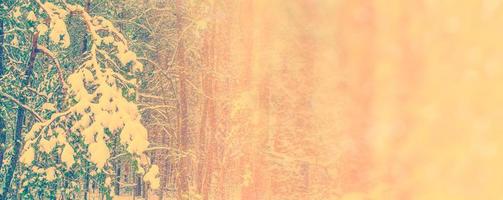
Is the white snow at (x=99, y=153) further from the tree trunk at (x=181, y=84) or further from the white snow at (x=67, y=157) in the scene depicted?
the tree trunk at (x=181, y=84)

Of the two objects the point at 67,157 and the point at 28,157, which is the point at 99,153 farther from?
the point at 28,157

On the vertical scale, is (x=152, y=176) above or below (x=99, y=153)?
below

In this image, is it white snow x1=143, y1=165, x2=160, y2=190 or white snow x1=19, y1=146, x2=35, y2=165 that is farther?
white snow x1=143, y1=165, x2=160, y2=190

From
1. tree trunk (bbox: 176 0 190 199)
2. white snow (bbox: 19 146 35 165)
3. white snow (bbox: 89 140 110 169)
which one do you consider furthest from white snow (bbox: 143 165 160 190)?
tree trunk (bbox: 176 0 190 199)

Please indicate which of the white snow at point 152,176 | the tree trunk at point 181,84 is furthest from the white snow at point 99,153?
the tree trunk at point 181,84

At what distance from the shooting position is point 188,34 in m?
15.9

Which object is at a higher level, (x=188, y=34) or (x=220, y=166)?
(x=188, y=34)

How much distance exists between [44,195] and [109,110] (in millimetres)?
3578

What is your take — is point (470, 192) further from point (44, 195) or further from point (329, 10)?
point (44, 195)

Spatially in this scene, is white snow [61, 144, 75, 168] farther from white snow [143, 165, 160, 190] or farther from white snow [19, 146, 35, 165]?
white snow [143, 165, 160, 190]

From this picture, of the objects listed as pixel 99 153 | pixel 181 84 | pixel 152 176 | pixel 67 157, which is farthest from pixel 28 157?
pixel 181 84

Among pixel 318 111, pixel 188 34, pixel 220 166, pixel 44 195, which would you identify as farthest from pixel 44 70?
pixel 318 111

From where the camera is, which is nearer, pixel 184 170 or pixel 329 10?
pixel 329 10

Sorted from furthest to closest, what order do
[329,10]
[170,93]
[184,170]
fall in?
[170,93], [184,170], [329,10]
